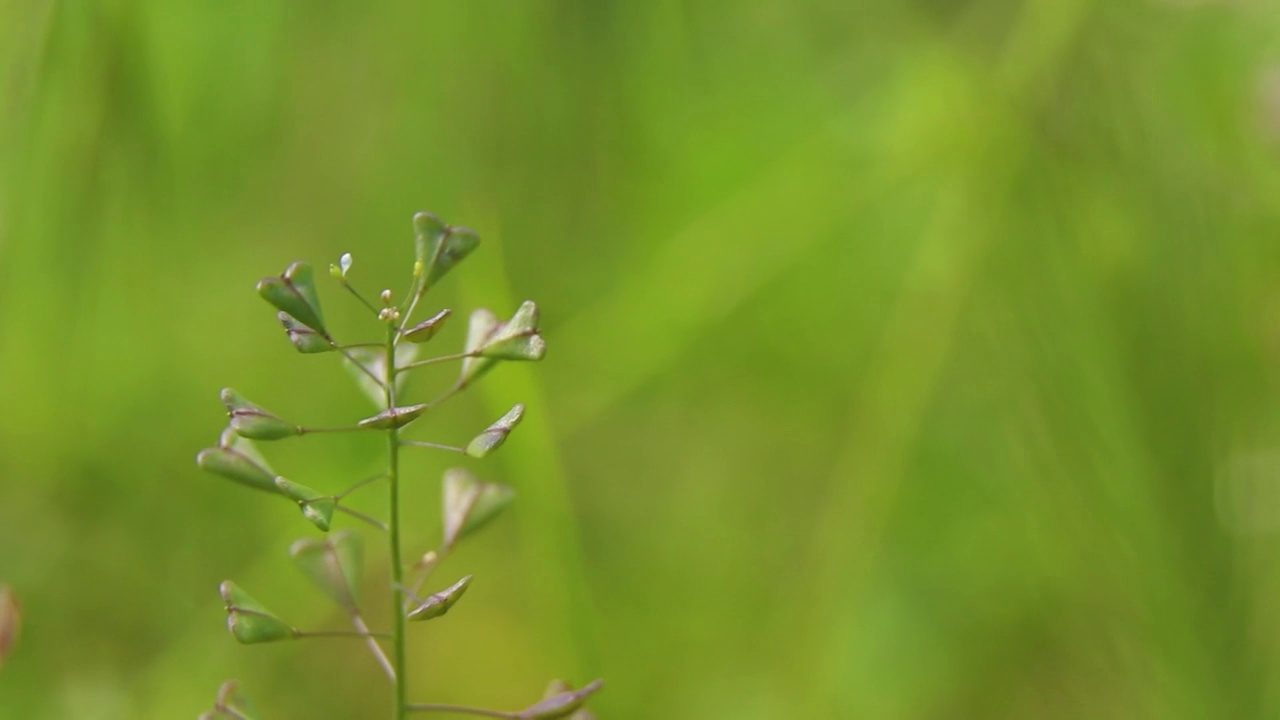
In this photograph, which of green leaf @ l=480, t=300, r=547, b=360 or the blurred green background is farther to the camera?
the blurred green background

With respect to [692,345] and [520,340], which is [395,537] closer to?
→ [520,340]

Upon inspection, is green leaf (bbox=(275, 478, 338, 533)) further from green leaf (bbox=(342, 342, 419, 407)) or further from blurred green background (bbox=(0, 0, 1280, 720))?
blurred green background (bbox=(0, 0, 1280, 720))

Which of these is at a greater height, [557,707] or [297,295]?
[297,295]

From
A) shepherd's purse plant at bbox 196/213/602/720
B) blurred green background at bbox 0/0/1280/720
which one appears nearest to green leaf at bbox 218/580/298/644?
shepherd's purse plant at bbox 196/213/602/720

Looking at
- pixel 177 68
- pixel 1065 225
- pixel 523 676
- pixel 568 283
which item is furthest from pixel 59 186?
pixel 1065 225

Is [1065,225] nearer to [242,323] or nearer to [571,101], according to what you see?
[571,101]

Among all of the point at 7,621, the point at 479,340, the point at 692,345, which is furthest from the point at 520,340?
the point at 692,345
